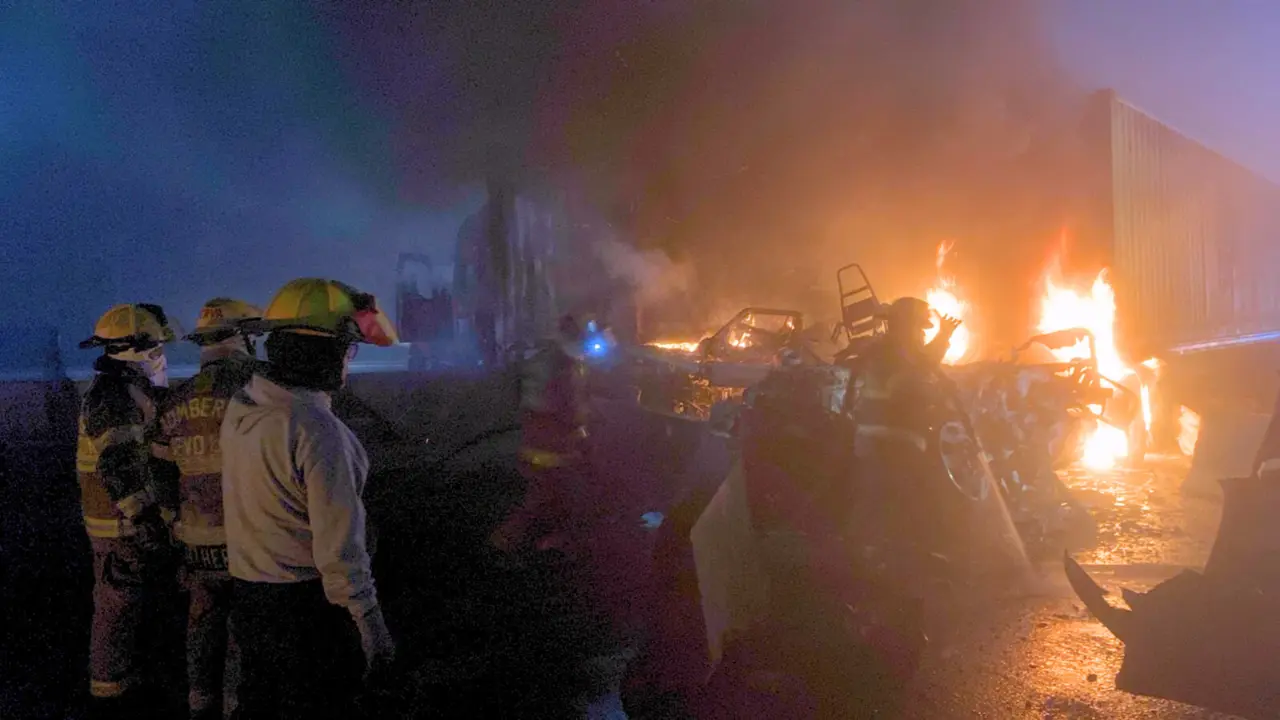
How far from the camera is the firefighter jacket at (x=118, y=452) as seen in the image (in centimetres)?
266

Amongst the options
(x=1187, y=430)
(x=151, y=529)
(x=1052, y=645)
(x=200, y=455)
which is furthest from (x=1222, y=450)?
(x=151, y=529)

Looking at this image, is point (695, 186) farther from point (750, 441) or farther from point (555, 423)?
point (750, 441)

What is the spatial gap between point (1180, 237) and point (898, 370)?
12173mm

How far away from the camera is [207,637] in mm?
2668

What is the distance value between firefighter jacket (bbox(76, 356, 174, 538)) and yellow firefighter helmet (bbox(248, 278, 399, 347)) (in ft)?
3.95

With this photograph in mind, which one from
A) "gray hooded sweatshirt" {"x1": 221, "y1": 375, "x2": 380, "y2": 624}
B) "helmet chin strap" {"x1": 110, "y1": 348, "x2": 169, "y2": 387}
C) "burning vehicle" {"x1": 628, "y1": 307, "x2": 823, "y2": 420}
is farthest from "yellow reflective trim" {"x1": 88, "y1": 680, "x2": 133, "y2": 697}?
"burning vehicle" {"x1": 628, "y1": 307, "x2": 823, "y2": 420}

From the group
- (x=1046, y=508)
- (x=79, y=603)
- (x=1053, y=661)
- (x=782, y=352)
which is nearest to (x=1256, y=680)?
(x=1053, y=661)

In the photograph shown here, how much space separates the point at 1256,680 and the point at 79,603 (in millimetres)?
5994

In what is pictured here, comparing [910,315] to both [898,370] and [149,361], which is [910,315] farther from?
[149,361]

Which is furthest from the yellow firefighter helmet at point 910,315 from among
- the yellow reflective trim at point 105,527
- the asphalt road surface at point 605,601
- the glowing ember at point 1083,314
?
the glowing ember at point 1083,314

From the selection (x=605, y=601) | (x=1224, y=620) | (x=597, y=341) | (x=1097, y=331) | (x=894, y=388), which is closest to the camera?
(x=1224, y=620)

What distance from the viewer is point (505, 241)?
12.6m

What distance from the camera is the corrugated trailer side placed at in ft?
36.3

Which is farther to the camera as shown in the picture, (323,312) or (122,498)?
(122,498)
